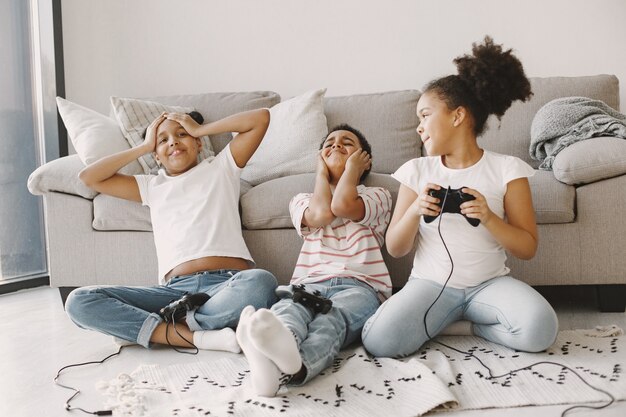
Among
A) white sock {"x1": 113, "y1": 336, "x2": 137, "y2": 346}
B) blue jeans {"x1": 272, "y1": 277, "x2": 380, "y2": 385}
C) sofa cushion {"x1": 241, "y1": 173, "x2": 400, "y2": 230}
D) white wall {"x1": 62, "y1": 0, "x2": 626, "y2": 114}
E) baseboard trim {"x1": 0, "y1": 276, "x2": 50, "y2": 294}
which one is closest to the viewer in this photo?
blue jeans {"x1": 272, "y1": 277, "x2": 380, "y2": 385}

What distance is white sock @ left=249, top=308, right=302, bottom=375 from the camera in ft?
4.81

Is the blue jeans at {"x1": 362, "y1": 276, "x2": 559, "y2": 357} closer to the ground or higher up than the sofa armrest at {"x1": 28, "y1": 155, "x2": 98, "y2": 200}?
closer to the ground

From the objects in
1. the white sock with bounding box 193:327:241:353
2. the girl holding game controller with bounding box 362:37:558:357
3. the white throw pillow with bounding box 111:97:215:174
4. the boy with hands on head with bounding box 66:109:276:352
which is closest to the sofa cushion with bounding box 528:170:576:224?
the girl holding game controller with bounding box 362:37:558:357

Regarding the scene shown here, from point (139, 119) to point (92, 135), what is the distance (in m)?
0.25

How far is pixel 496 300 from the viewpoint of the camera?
6.13ft

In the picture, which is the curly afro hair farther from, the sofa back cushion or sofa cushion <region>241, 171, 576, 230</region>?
the sofa back cushion

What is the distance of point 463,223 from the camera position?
197 cm

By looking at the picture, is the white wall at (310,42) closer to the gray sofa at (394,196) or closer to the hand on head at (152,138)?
the gray sofa at (394,196)

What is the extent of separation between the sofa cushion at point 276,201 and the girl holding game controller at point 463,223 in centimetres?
44

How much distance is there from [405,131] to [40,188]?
61.9 inches

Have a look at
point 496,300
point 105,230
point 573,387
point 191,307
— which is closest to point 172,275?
point 191,307

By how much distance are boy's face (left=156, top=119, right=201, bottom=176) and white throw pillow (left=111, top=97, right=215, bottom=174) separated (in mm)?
286

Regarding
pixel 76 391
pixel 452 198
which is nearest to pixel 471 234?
pixel 452 198

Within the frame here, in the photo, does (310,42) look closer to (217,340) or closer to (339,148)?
(339,148)
